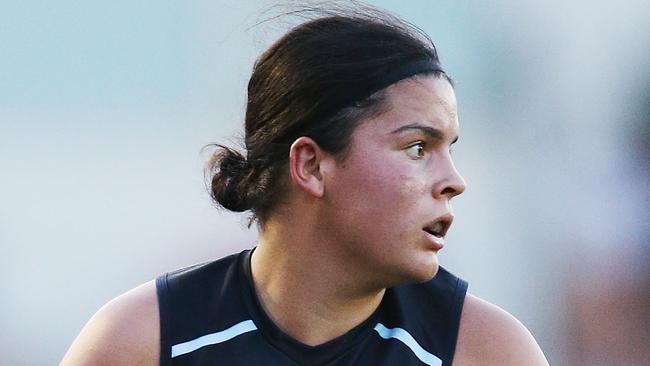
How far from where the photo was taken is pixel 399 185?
2.42 meters

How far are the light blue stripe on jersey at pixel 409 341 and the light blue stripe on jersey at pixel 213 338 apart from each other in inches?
11.2

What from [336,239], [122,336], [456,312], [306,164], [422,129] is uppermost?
[422,129]

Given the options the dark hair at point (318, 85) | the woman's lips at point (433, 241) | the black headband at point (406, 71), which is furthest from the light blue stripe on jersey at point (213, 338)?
the black headband at point (406, 71)

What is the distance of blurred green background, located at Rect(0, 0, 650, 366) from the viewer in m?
4.57

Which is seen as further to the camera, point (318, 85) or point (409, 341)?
point (409, 341)

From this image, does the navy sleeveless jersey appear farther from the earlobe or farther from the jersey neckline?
the earlobe

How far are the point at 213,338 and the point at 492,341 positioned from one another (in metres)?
0.61

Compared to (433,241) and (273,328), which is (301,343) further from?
(433,241)

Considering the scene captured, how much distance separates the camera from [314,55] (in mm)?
2559

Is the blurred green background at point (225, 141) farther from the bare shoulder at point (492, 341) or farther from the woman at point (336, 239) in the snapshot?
the bare shoulder at point (492, 341)

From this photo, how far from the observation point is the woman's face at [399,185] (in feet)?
7.97

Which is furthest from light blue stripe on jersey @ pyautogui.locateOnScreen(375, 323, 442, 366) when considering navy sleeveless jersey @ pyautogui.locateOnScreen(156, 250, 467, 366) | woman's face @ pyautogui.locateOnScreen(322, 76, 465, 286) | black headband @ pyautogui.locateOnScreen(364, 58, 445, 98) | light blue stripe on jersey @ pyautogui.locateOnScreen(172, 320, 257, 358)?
black headband @ pyautogui.locateOnScreen(364, 58, 445, 98)

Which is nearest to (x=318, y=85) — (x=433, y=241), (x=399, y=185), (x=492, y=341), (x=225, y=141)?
(x=399, y=185)

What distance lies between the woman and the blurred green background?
1.78 m
